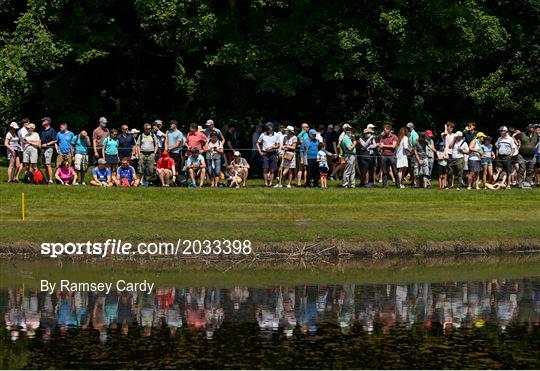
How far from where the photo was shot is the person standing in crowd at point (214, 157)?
38.7 meters

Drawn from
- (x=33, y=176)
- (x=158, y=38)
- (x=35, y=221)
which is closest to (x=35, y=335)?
(x=35, y=221)

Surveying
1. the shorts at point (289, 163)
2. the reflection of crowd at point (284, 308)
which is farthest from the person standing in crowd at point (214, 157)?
the reflection of crowd at point (284, 308)

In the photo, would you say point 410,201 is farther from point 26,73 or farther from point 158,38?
point 26,73

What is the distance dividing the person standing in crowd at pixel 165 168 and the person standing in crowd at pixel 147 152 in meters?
0.41

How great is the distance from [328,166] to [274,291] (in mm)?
16455

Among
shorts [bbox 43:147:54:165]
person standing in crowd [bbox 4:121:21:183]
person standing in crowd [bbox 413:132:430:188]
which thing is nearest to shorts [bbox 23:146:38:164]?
shorts [bbox 43:147:54:165]

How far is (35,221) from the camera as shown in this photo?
33.2m

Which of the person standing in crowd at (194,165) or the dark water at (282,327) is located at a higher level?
the person standing in crowd at (194,165)

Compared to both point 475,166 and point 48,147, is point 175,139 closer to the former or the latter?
point 48,147

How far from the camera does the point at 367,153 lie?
39.8m

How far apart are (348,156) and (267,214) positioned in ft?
16.3

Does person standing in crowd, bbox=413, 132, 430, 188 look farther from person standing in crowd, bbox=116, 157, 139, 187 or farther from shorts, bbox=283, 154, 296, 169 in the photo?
person standing in crowd, bbox=116, 157, 139, 187

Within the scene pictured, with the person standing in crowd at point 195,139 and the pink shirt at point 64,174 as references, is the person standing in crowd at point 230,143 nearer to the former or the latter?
the person standing in crowd at point 195,139

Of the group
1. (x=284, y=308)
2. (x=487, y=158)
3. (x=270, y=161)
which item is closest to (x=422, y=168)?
(x=487, y=158)
